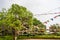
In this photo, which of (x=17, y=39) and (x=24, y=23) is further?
(x=17, y=39)

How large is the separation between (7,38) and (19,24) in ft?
5.12

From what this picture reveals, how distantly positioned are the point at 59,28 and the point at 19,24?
4315mm

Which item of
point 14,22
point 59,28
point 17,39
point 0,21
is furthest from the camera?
point 59,28

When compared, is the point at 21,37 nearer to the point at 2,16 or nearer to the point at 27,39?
the point at 27,39

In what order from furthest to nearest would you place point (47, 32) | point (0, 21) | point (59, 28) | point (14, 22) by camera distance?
point (59, 28) → point (47, 32) → point (0, 21) → point (14, 22)

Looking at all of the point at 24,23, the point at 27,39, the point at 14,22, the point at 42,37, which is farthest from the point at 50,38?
the point at 14,22

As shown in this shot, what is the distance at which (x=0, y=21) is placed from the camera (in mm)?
7691

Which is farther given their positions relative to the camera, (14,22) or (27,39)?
(27,39)

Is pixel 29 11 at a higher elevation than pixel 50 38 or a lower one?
higher

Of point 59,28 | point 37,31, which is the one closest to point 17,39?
point 37,31

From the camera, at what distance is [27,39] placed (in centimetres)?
881

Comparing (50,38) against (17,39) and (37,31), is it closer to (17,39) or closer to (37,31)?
(37,31)

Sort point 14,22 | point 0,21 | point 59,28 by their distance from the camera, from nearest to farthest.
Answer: point 14,22 < point 0,21 < point 59,28

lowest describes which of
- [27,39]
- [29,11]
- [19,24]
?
[27,39]
